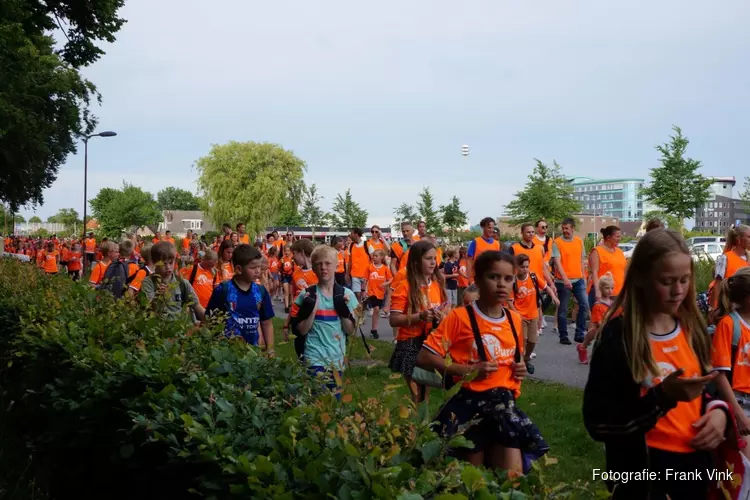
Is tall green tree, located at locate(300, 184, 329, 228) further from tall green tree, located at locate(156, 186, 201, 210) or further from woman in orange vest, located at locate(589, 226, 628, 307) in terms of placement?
tall green tree, located at locate(156, 186, 201, 210)

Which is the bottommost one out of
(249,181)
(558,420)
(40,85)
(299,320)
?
(558,420)

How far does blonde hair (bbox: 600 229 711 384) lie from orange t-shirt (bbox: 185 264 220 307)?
6.88m

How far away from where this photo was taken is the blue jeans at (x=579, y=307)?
12.6m

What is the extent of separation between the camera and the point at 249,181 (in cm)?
8100

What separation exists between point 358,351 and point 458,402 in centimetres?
687

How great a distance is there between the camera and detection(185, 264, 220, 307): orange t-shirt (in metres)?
9.40

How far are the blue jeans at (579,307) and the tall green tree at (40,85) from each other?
10537 millimetres

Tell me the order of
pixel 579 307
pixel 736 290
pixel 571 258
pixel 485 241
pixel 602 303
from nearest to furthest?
pixel 736 290 < pixel 602 303 < pixel 485 241 < pixel 579 307 < pixel 571 258

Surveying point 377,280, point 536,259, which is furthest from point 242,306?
point 377,280

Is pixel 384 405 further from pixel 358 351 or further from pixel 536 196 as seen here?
pixel 536 196

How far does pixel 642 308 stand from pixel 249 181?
7959 cm

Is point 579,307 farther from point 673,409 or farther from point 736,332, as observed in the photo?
point 673,409

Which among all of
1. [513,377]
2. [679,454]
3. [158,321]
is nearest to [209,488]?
[679,454]

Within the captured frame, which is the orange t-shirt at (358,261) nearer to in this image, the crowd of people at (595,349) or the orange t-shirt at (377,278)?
the orange t-shirt at (377,278)
